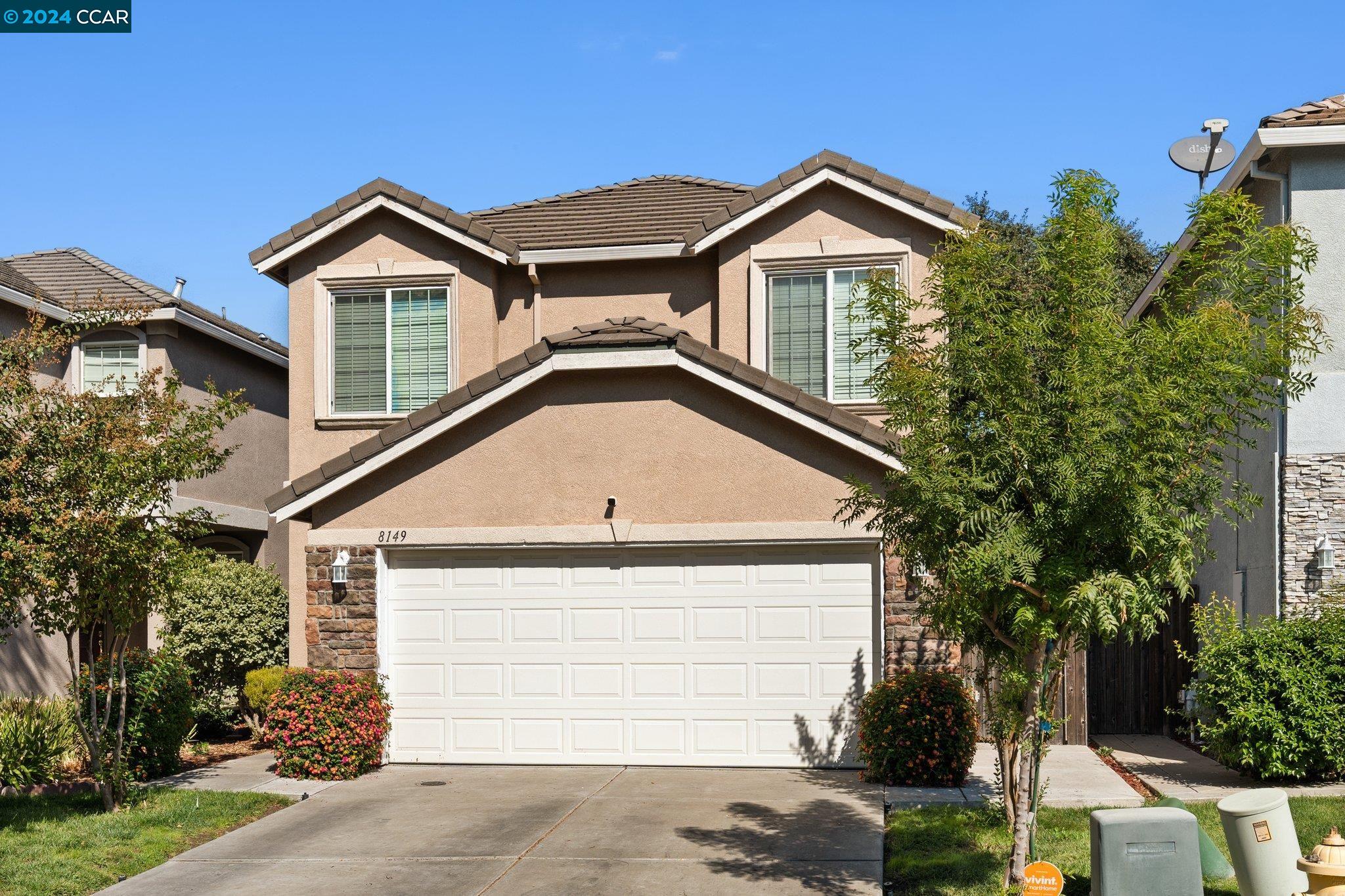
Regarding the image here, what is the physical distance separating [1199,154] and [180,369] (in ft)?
49.2

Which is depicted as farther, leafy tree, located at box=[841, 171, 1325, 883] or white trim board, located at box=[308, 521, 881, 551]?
white trim board, located at box=[308, 521, 881, 551]

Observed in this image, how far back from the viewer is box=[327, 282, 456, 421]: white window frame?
1686cm

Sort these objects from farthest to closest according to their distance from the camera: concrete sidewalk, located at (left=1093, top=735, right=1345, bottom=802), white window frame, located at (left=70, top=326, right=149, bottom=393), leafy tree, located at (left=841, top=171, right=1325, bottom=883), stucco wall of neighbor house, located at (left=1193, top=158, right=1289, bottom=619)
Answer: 1. white window frame, located at (left=70, top=326, right=149, bottom=393)
2. stucco wall of neighbor house, located at (left=1193, top=158, right=1289, bottom=619)
3. concrete sidewalk, located at (left=1093, top=735, right=1345, bottom=802)
4. leafy tree, located at (left=841, top=171, right=1325, bottom=883)

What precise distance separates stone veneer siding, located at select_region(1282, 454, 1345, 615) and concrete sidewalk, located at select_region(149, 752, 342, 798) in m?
10.1

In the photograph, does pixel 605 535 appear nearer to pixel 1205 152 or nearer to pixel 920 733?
pixel 920 733

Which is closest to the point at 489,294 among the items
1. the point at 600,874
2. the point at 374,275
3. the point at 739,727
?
the point at 374,275

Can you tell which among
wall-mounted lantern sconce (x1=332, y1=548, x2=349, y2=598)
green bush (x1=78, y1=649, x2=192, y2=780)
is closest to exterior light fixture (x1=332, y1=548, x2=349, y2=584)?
wall-mounted lantern sconce (x1=332, y1=548, x2=349, y2=598)

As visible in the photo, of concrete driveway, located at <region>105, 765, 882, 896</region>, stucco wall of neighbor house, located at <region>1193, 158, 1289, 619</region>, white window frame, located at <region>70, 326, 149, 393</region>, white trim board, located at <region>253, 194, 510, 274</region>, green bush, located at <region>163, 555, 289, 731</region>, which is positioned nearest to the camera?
concrete driveway, located at <region>105, 765, 882, 896</region>

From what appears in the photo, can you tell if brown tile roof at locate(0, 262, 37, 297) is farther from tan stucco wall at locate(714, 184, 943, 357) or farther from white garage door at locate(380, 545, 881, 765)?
tan stucco wall at locate(714, 184, 943, 357)

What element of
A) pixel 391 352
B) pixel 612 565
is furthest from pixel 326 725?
pixel 391 352

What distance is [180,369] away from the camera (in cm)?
1922

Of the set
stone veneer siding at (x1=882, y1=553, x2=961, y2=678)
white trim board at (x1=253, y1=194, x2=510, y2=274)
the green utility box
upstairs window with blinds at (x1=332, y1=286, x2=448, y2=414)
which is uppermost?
white trim board at (x1=253, y1=194, x2=510, y2=274)

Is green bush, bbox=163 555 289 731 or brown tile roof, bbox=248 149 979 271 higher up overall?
brown tile roof, bbox=248 149 979 271

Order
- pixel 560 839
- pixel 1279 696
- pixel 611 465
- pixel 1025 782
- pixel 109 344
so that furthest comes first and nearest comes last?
pixel 109 344 < pixel 611 465 < pixel 1279 696 < pixel 560 839 < pixel 1025 782
